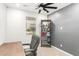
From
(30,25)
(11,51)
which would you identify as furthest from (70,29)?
(11,51)

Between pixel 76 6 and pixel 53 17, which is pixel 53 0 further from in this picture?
pixel 53 17

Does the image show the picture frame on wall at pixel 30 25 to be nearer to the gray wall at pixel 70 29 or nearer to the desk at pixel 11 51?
the gray wall at pixel 70 29

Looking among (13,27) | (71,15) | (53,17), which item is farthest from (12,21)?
(71,15)

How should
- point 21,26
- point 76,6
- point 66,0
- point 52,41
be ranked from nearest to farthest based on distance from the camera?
point 66,0, point 76,6, point 21,26, point 52,41

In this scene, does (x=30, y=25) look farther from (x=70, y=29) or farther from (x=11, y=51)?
(x=11, y=51)

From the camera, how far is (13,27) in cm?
468

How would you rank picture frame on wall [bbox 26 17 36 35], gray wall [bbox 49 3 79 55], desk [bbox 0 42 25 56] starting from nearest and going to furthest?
desk [bbox 0 42 25 56], gray wall [bbox 49 3 79 55], picture frame on wall [bbox 26 17 36 35]

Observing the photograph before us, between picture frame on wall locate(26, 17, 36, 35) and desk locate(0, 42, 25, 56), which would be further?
picture frame on wall locate(26, 17, 36, 35)

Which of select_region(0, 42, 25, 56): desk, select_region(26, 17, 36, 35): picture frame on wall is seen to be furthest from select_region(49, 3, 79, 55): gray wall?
select_region(0, 42, 25, 56): desk

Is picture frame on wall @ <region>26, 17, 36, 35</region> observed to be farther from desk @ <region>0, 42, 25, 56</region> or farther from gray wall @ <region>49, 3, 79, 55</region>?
desk @ <region>0, 42, 25, 56</region>

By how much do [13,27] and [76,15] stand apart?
273 centimetres

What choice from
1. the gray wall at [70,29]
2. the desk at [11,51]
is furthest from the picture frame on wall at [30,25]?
the desk at [11,51]

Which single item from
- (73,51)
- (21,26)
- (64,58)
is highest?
(21,26)

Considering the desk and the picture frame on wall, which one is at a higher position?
the picture frame on wall
